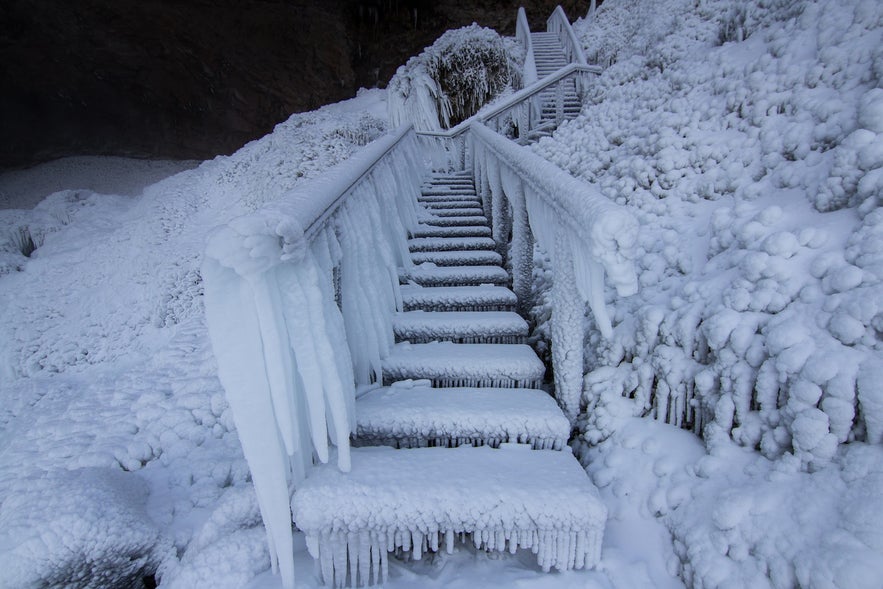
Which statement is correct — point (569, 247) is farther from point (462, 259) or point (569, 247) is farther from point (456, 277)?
point (462, 259)

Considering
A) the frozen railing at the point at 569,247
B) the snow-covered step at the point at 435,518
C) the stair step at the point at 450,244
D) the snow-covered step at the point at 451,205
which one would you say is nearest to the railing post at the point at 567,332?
the frozen railing at the point at 569,247

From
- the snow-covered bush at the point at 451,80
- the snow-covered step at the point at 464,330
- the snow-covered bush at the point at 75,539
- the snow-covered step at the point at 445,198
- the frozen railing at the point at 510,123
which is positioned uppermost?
the snow-covered bush at the point at 451,80

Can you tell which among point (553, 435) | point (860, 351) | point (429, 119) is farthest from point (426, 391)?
point (429, 119)

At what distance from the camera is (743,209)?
200 centimetres

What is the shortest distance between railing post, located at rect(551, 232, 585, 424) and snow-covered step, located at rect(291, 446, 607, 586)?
48cm

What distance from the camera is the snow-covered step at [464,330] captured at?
8.58 ft

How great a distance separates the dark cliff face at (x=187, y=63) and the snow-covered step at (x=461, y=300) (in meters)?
14.0

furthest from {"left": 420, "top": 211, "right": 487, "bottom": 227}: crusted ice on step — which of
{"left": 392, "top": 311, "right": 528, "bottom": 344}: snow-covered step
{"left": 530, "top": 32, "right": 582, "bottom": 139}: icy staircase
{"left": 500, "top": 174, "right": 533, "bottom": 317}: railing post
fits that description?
{"left": 530, "top": 32, "right": 582, "bottom": 139}: icy staircase

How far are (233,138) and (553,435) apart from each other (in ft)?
54.2

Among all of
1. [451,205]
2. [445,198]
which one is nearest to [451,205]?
[451,205]

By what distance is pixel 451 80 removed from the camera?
9969 millimetres

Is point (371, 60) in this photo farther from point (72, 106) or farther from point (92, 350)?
point (92, 350)

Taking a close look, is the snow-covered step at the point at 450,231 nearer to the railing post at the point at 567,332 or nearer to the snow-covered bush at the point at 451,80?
the railing post at the point at 567,332

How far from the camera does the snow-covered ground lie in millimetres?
1235
